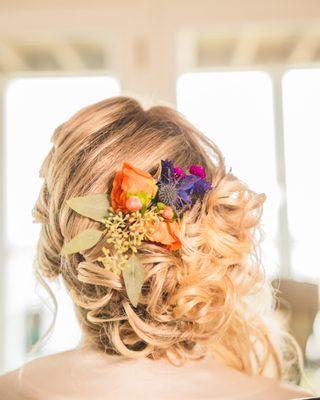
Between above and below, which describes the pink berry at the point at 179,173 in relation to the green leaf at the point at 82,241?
above

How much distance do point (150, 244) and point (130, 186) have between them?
0.11 metres

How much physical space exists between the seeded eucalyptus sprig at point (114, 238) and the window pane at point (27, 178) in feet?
5.44

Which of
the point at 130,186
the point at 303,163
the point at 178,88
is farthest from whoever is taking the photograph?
the point at 303,163

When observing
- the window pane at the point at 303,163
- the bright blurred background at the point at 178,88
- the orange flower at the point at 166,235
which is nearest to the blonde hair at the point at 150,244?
the orange flower at the point at 166,235

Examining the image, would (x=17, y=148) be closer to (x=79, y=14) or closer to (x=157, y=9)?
(x=79, y=14)

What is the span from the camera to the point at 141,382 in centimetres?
77

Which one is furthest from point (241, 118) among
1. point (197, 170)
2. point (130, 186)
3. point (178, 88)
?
point (130, 186)

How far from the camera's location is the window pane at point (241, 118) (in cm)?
238

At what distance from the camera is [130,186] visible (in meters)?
0.75

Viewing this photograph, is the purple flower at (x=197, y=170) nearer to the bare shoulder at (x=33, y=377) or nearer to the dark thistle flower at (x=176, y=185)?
the dark thistle flower at (x=176, y=185)

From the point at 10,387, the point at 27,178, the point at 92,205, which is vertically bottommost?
the point at 10,387

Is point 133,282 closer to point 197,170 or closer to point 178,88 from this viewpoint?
point 197,170

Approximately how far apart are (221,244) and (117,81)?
5.29 ft

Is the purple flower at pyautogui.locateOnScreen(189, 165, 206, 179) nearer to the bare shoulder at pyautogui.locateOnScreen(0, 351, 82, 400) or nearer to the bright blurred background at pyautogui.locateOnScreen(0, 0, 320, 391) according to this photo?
the bare shoulder at pyautogui.locateOnScreen(0, 351, 82, 400)
